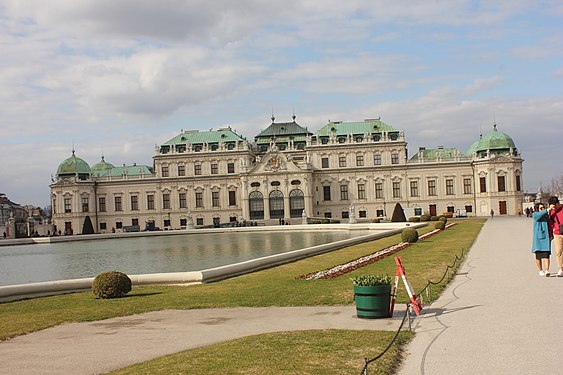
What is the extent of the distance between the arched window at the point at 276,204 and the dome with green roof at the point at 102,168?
1111 inches

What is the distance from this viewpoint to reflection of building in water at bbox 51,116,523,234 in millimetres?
89812

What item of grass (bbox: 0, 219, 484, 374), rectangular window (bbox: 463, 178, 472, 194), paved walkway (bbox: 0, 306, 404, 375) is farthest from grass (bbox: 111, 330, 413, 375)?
rectangular window (bbox: 463, 178, 472, 194)

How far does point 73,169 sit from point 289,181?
34.1 meters

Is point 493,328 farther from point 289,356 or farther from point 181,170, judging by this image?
point 181,170

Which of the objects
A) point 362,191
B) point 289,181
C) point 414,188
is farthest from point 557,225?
point 414,188

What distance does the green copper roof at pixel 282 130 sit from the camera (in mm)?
99438

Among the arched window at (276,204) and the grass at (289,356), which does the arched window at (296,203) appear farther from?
the grass at (289,356)

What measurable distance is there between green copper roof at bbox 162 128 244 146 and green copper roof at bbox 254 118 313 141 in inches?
180

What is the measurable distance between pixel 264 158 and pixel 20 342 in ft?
257

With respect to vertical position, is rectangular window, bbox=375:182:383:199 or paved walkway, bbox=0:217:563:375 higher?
rectangular window, bbox=375:182:383:199

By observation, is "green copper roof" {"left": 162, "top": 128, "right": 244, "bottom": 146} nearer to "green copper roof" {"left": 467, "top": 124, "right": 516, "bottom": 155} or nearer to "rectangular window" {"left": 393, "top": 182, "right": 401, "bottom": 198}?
"rectangular window" {"left": 393, "top": 182, "right": 401, "bottom": 198}

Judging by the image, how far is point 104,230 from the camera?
9681 cm

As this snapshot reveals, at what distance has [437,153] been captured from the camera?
3706 inches

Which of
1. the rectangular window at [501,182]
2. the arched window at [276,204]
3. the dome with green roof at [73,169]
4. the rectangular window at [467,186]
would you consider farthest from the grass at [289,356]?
the dome with green roof at [73,169]
